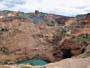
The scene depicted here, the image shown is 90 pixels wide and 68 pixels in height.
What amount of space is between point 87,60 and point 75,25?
66841 millimetres

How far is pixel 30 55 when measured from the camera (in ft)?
287

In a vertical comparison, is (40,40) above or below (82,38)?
below

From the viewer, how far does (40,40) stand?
9700cm

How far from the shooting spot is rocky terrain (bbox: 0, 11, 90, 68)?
80.4 meters

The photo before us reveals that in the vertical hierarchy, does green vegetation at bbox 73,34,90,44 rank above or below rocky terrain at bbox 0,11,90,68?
above

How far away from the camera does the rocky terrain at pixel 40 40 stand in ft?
264

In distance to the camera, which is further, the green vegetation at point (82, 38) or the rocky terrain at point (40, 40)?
the rocky terrain at point (40, 40)

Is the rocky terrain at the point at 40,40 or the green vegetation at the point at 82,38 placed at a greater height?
the green vegetation at the point at 82,38

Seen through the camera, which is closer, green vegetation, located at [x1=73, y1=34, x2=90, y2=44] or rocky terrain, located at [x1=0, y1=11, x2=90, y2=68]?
green vegetation, located at [x1=73, y1=34, x2=90, y2=44]

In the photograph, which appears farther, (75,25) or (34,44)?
(75,25)

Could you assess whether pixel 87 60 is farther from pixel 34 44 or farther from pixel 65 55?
pixel 34 44

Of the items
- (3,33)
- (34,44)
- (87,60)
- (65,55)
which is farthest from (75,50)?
(87,60)

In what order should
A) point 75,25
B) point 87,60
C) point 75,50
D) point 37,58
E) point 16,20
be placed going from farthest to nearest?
point 16,20 → point 75,25 → point 37,58 → point 75,50 → point 87,60

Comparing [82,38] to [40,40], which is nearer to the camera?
[82,38]
